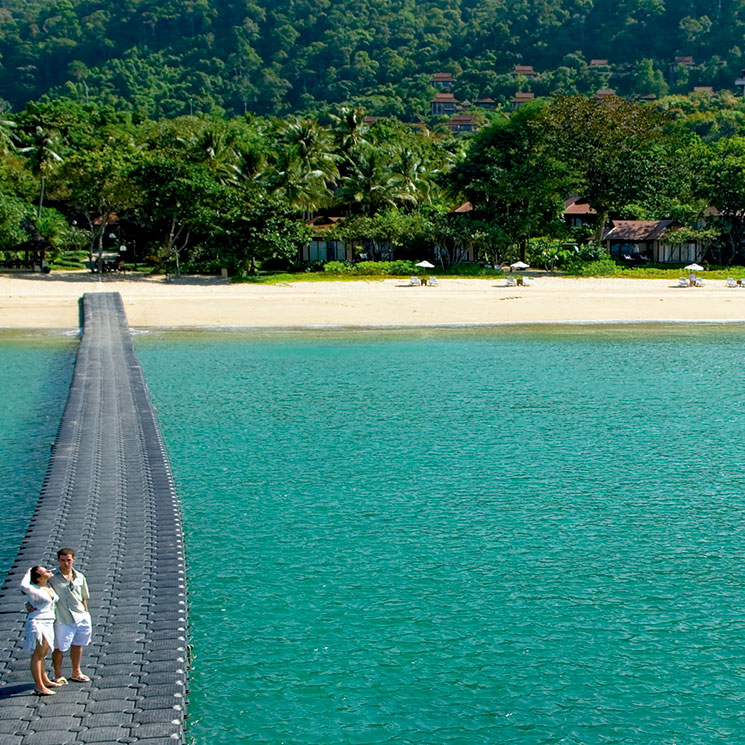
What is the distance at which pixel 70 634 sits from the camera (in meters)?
9.34

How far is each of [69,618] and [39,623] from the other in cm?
33

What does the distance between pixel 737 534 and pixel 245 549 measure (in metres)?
7.85

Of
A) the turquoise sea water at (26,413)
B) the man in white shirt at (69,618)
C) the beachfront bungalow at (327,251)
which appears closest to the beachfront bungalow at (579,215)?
the beachfront bungalow at (327,251)

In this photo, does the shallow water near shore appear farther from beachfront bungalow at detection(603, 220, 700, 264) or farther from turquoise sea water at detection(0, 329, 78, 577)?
beachfront bungalow at detection(603, 220, 700, 264)

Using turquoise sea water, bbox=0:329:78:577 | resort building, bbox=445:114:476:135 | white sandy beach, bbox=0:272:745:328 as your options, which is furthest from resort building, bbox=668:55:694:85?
turquoise sea water, bbox=0:329:78:577

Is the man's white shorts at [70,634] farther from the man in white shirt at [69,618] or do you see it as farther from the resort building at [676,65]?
the resort building at [676,65]

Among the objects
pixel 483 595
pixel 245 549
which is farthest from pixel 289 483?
pixel 483 595

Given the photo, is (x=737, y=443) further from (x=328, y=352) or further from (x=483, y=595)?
(x=328, y=352)

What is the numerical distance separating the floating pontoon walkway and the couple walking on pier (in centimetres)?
20

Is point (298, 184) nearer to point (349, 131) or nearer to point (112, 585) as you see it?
point (349, 131)

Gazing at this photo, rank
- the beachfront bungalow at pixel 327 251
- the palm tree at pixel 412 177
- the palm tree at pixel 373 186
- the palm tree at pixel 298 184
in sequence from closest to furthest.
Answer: the palm tree at pixel 298 184, the palm tree at pixel 373 186, the palm tree at pixel 412 177, the beachfront bungalow at pixel 327 251

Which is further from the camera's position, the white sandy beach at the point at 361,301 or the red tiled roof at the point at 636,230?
the red tiled roof at the point at 636,230

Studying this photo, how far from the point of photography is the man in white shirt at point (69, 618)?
9312 millimetres

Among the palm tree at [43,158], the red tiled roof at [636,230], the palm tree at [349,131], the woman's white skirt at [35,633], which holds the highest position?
the palm tree at [349,131]
